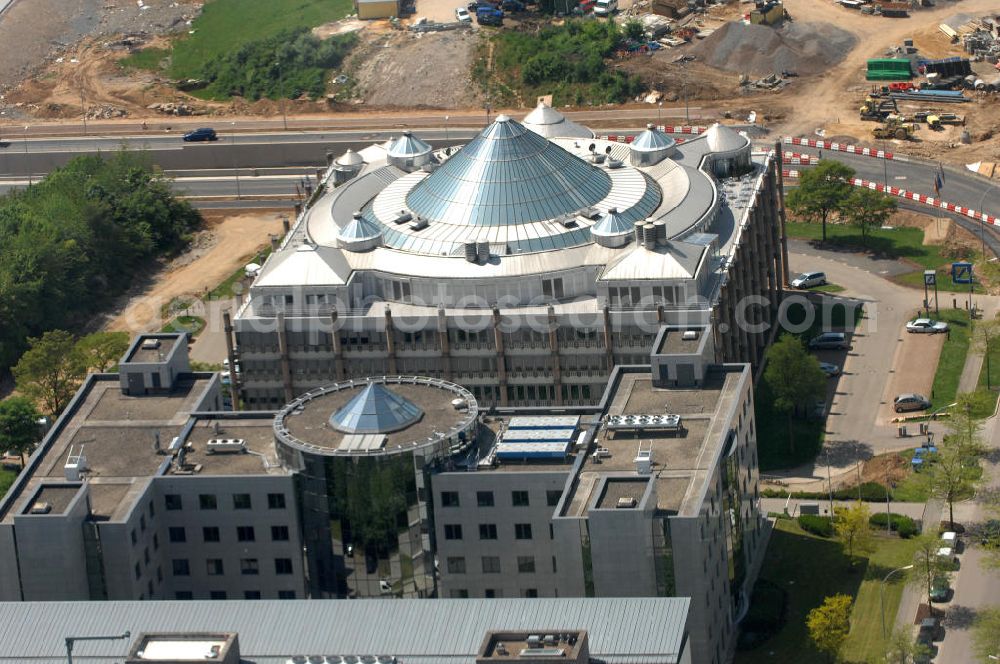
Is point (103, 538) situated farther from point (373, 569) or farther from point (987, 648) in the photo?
point (987, 648)

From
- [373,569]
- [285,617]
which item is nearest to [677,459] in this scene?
[373,569]

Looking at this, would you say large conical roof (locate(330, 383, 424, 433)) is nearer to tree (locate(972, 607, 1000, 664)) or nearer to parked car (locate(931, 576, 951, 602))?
parked car (locate(931, 576, 951, 602))

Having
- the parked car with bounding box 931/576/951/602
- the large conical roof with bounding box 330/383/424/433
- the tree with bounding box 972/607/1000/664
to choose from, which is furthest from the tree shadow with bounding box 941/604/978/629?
the large conical roof with bounding box 330/383/424/433

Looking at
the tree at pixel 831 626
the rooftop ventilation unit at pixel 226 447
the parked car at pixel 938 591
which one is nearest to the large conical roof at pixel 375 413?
the rooftop ventilation unit at pixel 226 447

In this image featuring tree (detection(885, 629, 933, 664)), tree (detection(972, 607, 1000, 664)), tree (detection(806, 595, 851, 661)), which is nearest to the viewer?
tree (detection(972, 607, 1000, 664))

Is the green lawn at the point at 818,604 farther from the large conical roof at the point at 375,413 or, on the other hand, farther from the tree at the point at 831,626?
the large conical roof at the point at 375,413

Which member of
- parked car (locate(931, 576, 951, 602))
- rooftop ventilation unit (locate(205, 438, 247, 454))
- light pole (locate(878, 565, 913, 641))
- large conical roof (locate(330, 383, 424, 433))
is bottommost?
light pole (locate(878, 565, 913, 641))
